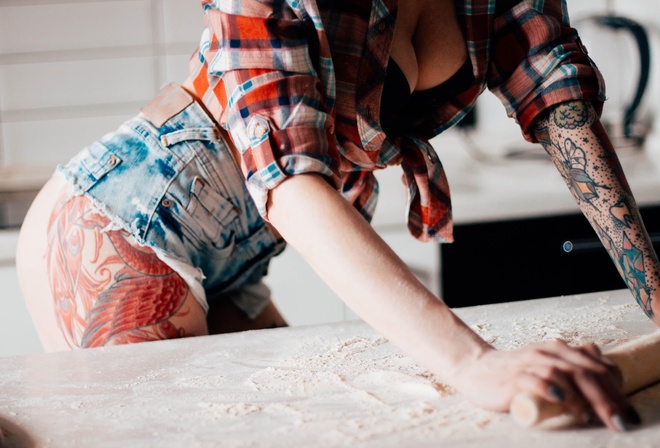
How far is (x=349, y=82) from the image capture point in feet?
2.60

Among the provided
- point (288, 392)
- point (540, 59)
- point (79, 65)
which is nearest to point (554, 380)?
point (288, 392)

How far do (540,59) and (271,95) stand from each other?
0.42 metres

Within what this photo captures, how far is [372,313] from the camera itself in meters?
0.65

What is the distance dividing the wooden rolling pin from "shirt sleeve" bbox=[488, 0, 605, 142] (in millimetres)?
346

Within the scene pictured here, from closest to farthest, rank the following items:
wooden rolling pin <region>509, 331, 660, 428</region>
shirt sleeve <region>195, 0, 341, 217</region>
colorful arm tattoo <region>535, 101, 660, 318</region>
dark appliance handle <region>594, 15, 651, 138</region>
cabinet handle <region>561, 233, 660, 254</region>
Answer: wooden rolling pin <region>509, 331, 660, 428</region>, shirt sleeve <region>195, 0, 341, 217</region>, colorful arm tattoo <region>535, 101, 660, 318</region>, cabinet handle <region>561, 233, 660, 254</region>, dark appliance handle <region>594, 15, 651, 138</region>

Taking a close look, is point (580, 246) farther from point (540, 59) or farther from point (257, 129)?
point (257, 129)

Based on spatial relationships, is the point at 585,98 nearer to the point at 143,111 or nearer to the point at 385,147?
the point at 385,147

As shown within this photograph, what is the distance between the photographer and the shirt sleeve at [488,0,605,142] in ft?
3.05

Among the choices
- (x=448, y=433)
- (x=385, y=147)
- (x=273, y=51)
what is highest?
(x=273, y=51)

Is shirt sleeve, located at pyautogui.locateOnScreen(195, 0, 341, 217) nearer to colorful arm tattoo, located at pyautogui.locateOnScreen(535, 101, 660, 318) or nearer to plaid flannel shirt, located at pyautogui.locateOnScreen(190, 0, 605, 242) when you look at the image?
plaid flannel shirt, located at pyautogui.locateOnScreen(190, 0, 605, 242)

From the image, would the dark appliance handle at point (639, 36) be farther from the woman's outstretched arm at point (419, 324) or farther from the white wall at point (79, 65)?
the woman's outstretched arm at point (419, 324)

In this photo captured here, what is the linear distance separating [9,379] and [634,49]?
1.88 metres

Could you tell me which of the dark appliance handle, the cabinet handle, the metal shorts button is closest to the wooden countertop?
the metal shorts button

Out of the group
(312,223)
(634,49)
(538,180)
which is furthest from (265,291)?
(634,49)
